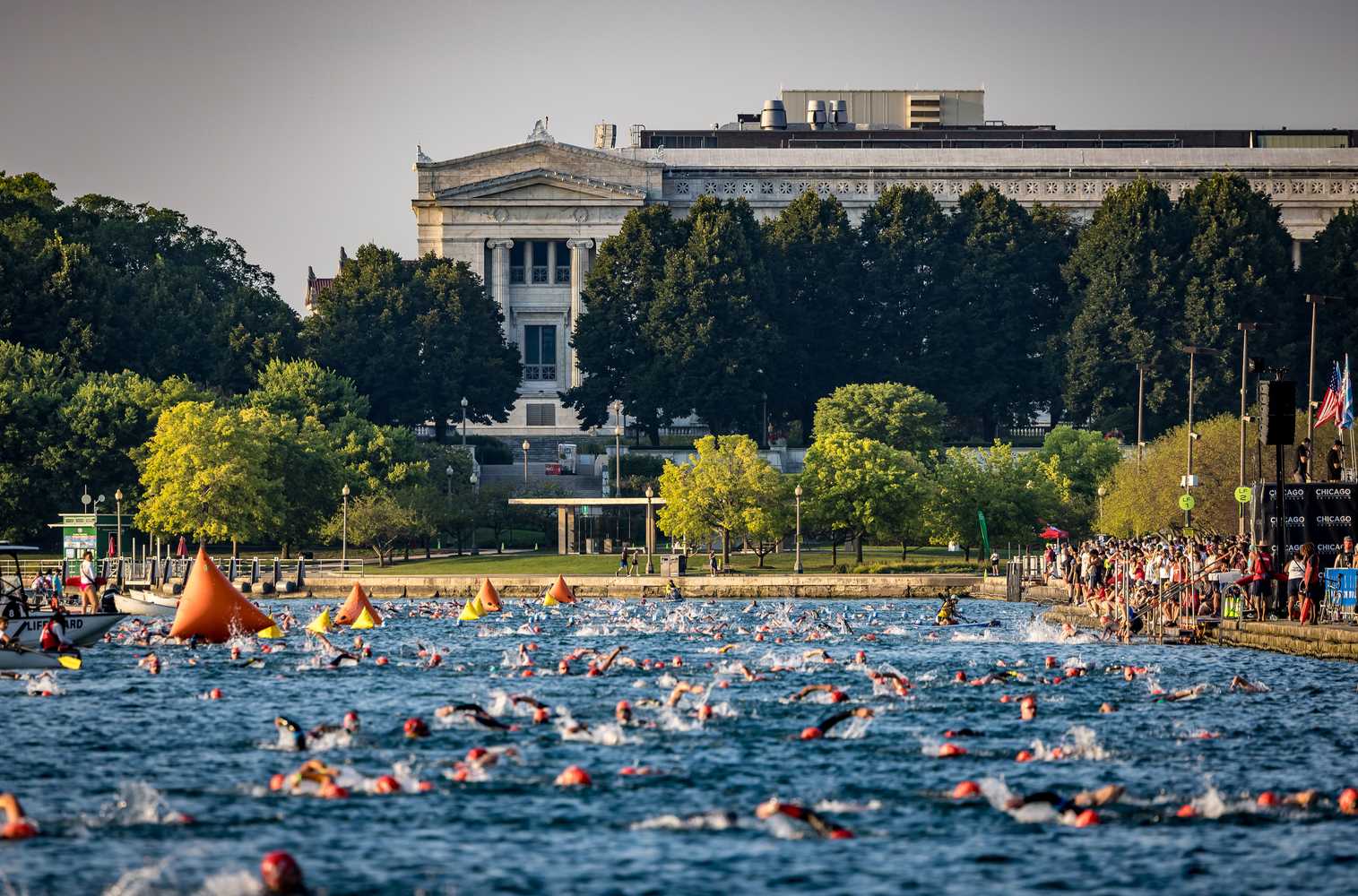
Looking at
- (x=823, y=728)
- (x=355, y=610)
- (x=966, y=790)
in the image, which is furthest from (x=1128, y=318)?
(x=966, y=790)

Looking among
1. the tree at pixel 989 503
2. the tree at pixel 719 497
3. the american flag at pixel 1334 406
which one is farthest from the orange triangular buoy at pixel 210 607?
the tree at pixel 989 503

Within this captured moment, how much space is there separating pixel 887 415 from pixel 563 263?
46519 millimetres

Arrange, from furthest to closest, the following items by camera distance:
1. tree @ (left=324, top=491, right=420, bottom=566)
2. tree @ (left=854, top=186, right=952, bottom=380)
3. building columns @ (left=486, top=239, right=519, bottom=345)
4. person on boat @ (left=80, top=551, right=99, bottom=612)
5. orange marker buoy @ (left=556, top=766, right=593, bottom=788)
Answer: building columns @ (left=486, top=239, right=519, bottom=345) → tree @ (left=854, top=186, right=952, bottom=380) → tree @ (left=324, top=491, right=420, bottom=566) → person on boat @ (left=80, top=551, right=99, bottom=612) → orange marker buoy @ (left=556, top=766, right=593, bottom=788)

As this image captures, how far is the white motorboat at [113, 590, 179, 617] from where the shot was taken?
72.4 meters

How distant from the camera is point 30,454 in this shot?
108m

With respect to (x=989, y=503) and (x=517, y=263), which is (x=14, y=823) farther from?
(x=517, y=263)

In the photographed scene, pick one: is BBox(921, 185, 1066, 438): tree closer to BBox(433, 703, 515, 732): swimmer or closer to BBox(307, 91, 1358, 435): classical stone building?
BBox(307, 91, 1358, 435): classical stone building

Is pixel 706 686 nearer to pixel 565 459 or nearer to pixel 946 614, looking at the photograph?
pixel 946 614

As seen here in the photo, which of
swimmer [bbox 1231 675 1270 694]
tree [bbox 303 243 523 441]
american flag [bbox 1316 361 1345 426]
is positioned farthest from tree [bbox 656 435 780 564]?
swimmer [bbox 1231 675 1270 694]

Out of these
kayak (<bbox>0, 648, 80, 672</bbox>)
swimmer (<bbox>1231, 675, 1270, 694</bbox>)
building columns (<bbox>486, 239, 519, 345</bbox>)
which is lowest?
swimmer (<bbox>1231, 675, 1270, 694</bbox>)

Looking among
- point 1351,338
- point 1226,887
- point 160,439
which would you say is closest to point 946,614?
point 1226,887

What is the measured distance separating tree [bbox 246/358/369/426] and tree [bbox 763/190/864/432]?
2617cm

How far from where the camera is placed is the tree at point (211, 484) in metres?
101

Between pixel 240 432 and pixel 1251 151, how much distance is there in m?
91.9
